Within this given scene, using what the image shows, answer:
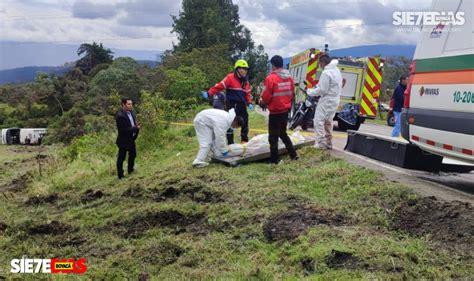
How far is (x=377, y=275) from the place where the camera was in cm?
389

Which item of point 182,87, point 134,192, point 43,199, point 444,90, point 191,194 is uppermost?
point 444,90

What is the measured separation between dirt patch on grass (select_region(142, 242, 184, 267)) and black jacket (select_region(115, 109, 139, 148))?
17.2 ft

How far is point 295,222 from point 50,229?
148 inches

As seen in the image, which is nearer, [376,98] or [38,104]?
[376,98]

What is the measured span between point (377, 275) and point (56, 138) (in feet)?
87.0

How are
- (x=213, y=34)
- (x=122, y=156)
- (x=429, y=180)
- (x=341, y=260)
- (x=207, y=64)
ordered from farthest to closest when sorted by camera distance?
(x=213, y=34), (x=207, y=64), (x=122, y=156), (x=429, y=180), (x=341, y=260)

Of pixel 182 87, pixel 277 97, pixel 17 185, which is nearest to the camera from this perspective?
pixel 277 97

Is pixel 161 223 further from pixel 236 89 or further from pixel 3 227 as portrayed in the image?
pixel 236 89

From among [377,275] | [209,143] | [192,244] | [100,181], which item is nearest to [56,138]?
[100,181]

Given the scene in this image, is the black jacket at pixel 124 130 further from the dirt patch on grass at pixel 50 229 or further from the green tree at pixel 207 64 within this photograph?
the green tree at pixel 207 64

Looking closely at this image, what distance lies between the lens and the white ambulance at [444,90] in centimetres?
591

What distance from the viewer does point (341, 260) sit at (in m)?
4.24

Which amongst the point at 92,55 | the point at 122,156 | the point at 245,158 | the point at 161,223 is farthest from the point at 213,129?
the point at 92,55

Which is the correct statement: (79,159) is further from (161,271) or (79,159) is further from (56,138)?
(56,138)
